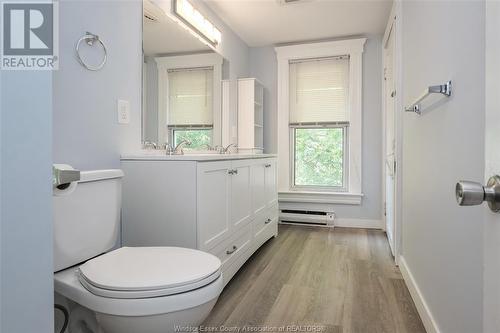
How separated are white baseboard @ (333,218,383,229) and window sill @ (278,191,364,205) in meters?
0.21

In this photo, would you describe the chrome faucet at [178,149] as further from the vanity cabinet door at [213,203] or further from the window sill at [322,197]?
the window sill at [322,197]

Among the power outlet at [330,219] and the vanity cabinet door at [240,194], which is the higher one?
the vanity cabinet door at [240,194]

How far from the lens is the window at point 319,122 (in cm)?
371

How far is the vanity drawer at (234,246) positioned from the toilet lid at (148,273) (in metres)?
0.51

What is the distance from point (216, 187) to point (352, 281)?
1.14 metres

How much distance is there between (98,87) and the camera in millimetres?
1615

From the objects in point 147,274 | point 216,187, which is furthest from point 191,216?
point 147,274

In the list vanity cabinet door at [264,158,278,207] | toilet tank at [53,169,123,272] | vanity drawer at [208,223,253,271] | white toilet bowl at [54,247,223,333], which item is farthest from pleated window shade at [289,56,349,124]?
white toilet bowl at [54,247,223,333]

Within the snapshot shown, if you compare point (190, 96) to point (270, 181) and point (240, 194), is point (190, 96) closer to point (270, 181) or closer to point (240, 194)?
A: point (240, 194)

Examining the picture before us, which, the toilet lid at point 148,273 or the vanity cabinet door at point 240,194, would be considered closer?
the toilet lid at point 148,273

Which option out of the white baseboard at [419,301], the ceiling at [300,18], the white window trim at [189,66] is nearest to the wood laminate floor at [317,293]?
the white baseboard at [419,301]

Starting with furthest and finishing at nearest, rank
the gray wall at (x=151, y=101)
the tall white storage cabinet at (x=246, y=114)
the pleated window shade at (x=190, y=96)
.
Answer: the tall white storage cabinet at (x=246, y=114) < the pleated window shade at (x=190, y=96) < the gray wall at (x=151, y=101)

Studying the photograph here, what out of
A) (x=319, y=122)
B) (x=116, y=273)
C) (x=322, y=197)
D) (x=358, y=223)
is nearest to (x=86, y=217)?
(x=116, y=273)

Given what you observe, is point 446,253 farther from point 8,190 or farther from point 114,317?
point 8,190
